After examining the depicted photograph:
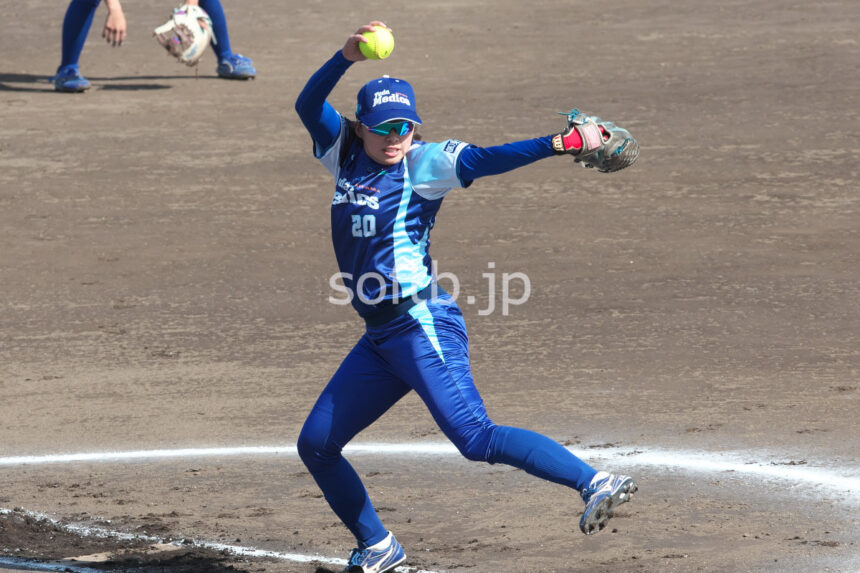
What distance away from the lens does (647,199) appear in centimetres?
1109

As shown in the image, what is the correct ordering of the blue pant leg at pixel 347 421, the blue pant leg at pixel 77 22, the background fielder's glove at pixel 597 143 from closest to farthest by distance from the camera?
the background fielder's glove at pixel 597 143
the blue pant leg at pixel 347 421
the blue pant leg at pixel 77 22

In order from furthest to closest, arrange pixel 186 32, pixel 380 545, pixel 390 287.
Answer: pixel 186 32, pixel 380 545, pixel 390 287

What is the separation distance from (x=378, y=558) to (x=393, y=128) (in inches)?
63.7

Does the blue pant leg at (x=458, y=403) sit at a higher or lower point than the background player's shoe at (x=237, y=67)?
lower

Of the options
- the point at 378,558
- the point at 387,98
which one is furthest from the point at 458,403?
the point at 387,98

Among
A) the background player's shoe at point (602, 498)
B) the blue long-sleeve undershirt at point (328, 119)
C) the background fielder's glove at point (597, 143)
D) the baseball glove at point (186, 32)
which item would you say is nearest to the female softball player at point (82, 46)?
the baseball glove at point (186, 32)

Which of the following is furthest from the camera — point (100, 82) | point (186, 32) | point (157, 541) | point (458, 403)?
point (100, 82)

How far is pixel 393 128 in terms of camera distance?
Answer: 497 centimetres

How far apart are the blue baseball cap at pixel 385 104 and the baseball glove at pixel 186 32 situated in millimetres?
9170

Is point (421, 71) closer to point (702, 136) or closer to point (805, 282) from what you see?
point (702, 136)

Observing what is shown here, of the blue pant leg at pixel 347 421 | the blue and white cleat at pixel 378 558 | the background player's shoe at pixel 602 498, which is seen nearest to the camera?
the background player's shoe at pixel 602 498

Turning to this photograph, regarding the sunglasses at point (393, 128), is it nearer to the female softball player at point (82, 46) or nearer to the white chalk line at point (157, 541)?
the white chalk line at point (157, 541)

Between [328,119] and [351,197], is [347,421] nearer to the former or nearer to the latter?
[351,197]

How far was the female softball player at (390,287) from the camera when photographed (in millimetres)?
4859
